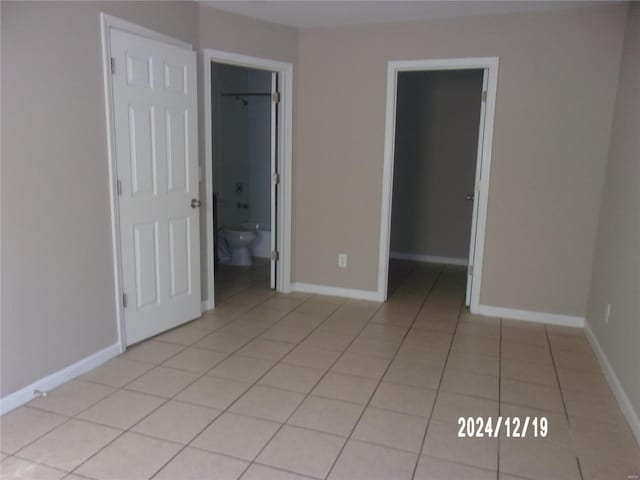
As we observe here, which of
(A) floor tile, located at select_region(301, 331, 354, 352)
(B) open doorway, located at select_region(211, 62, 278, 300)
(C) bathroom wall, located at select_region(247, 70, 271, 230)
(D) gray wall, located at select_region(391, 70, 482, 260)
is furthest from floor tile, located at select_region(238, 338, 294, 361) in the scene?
(D) gray wall, located at select_region(391, 70, 482, 260)

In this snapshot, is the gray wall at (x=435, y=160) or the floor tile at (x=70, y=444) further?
the gray wall at (x=435, y=160)

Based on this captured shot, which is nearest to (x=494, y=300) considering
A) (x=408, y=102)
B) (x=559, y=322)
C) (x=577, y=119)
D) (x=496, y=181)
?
(x=559, y=322)

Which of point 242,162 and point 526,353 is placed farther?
point 242,162

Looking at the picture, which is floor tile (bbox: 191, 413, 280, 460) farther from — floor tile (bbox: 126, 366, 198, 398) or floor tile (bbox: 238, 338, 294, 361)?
floor tile (bbox: 238, 338, 294, 361)

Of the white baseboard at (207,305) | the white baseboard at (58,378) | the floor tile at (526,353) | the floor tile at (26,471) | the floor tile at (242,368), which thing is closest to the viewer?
the floor tile at (26,471)

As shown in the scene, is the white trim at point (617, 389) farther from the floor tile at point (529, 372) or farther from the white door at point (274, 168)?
the white door at point (274, 168)

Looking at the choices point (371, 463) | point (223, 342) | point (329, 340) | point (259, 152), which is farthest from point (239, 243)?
point (371, 463)

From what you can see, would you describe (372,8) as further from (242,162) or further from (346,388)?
(242,162)

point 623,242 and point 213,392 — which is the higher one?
point 623,242

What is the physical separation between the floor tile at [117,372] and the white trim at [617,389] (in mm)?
2634

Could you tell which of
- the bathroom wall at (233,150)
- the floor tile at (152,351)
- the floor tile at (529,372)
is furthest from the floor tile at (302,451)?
the bathroom wall at (233,150)

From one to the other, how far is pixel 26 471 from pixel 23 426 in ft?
1.23

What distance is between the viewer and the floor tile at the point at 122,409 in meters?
2.38

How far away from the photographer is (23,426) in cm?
230
